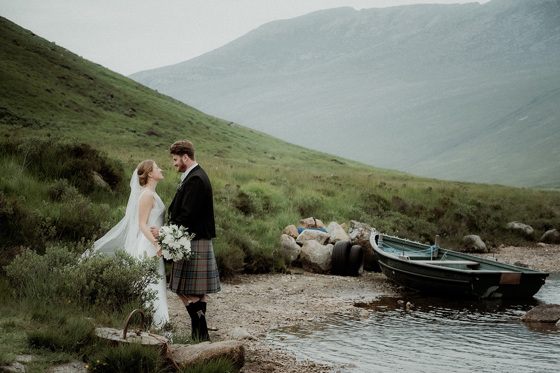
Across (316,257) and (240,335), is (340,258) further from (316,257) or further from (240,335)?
(240,335)

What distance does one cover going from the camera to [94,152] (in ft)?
57.0

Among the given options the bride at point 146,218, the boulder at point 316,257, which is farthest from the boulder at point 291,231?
the bride at point 146,218

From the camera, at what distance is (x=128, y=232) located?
8242mm

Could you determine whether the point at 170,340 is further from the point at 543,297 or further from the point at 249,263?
the point at 543,297

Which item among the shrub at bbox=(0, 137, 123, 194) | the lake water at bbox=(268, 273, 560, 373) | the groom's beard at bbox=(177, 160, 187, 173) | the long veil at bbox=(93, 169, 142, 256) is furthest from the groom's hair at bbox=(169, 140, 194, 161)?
the shrub at bbox=(0, 137, 123, 194)

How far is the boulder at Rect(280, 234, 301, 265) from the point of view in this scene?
17.1 meters

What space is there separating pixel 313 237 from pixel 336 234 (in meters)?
1.08

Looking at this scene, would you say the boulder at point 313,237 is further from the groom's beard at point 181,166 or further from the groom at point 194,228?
the groom's beard at point 181,166

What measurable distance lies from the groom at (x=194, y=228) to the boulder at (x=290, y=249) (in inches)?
378

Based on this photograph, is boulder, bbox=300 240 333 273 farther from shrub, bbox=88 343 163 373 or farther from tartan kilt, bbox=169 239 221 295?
shrub, bbox=88 343 163 373

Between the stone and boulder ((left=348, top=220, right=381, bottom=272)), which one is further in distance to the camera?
boulder ((left=348, top=220, right=381, bottom=272))

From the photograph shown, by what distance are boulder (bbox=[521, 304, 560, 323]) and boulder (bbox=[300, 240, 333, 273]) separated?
662 centimetres

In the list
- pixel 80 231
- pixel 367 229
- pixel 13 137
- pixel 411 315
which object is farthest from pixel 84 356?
pixel 367 229

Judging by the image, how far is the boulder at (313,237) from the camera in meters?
18.3
